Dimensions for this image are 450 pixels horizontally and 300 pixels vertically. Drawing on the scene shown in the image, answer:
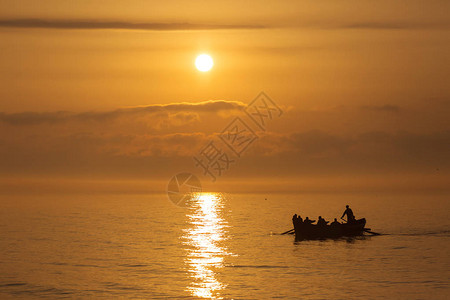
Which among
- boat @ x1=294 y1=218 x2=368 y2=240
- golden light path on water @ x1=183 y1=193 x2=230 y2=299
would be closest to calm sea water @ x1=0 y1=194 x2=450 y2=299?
golden light path on water @ x1=183 y1=193 x2=230 y2=299

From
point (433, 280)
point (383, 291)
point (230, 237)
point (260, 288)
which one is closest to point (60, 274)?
point (260, 288)

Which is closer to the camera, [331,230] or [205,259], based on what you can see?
[205,259]

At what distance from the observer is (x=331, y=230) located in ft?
215

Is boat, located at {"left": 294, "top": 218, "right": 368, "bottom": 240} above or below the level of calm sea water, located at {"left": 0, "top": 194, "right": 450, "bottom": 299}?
above

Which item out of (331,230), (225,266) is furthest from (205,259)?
(331,230)

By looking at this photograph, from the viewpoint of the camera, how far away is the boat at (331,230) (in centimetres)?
6506

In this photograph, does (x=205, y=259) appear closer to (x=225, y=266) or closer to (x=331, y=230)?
(x=225, y=266)

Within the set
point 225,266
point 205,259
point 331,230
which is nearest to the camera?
point 225,266

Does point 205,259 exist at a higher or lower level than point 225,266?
higher

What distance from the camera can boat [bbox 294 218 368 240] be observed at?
65062 millimetres

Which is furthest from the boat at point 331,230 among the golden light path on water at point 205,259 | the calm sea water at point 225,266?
the golden light path on water at point 205,259

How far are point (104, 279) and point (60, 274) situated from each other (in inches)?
176

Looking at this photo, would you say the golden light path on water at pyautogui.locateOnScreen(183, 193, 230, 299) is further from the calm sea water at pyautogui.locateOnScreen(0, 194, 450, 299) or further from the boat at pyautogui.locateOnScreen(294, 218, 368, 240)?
the boat at pyautogui.locateOnScreen(294, 218, 368, 240)

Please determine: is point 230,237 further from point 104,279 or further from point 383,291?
point 383,291
